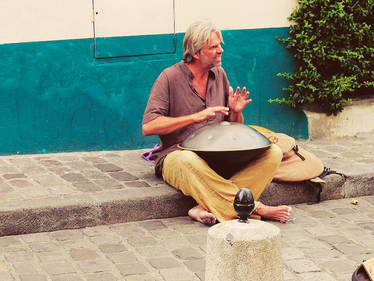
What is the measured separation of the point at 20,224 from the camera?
15.2ft

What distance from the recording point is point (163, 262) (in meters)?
4.21

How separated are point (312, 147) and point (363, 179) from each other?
3.56ft

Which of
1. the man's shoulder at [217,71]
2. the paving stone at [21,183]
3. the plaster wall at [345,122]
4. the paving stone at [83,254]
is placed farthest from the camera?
the plaster wall at [345,122]

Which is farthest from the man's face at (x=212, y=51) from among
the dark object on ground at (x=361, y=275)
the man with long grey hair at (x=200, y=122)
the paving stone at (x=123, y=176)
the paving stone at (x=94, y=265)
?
the dark object on ground at (x=361, y=275)

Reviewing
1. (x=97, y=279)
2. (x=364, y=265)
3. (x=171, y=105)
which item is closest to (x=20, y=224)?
(x=97, y=279)

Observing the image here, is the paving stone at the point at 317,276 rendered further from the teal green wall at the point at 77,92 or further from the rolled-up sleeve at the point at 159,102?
the teal green wall at the point at 77,92

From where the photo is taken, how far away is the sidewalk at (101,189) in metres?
4.73

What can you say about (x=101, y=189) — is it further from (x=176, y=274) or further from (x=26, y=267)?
(x=176, y=274)

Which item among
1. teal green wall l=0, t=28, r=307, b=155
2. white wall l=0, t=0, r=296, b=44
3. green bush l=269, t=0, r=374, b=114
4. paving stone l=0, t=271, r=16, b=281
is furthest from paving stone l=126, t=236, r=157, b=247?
green bush l=269, t=0, r=374, b=114

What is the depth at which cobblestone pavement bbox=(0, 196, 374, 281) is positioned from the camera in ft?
13.2

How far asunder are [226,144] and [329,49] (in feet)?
8.56

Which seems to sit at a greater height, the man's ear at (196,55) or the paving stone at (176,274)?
the man's ear at (196,55)

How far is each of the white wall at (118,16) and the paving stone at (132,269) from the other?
271cm

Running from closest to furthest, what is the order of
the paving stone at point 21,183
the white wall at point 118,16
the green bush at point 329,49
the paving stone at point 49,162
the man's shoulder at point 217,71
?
the paving stone at point 21,183
the man's shoulder at point 217,71
the paving stone at point 49,162
the white wall at point 118,16
the green bush at point 329,49
